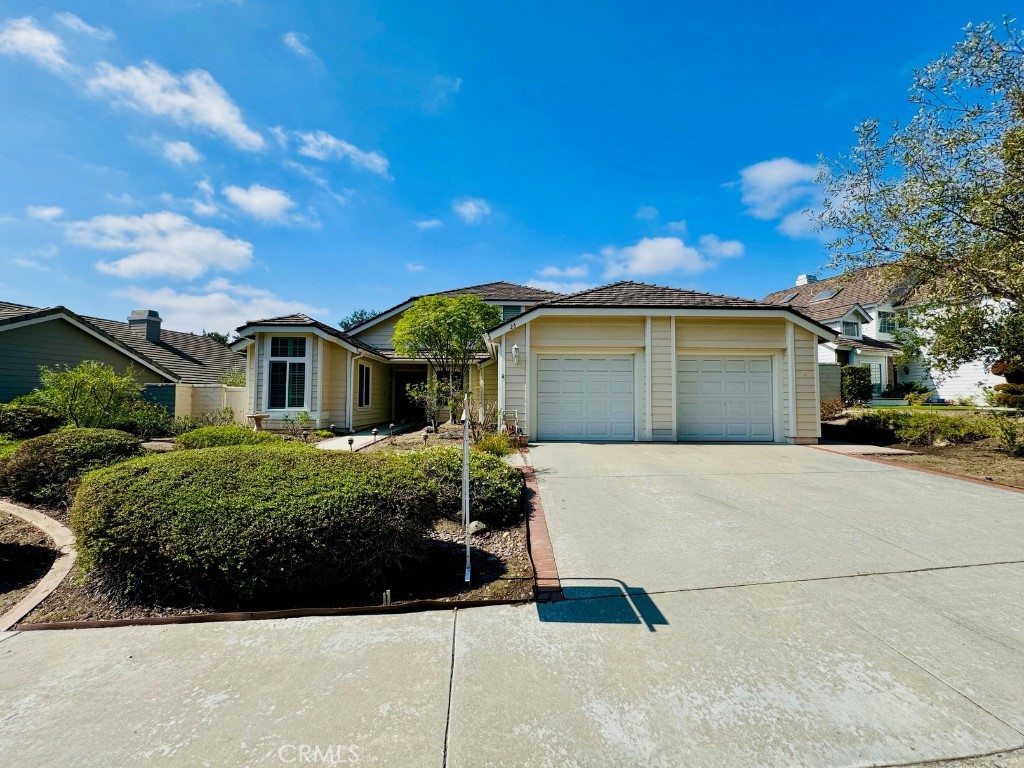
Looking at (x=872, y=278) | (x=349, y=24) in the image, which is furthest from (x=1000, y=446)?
(x=349, y=24)

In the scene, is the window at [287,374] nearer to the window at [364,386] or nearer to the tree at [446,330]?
the window at [364,386]

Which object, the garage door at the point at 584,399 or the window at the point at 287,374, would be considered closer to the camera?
the garage door at the point at 584,399

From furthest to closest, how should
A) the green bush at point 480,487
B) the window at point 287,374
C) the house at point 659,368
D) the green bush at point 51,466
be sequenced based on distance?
the window at point 287,374
the house at point 659,368
the green bush at point 51,466
the green bush at point 480,487

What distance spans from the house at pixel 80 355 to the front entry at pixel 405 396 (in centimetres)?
682

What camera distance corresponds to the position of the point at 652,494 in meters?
6.07

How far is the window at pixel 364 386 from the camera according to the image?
15.6 metres

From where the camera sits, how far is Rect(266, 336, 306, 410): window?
13.5 meters

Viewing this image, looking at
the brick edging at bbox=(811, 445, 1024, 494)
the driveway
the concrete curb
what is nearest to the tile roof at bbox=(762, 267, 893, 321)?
the brick edging at bbox=(811, 445, 1024, 494)

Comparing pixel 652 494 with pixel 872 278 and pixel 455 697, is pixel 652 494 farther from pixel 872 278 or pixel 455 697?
pixel 872 278

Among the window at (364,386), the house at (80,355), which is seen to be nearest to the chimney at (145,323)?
the house at (80,355)

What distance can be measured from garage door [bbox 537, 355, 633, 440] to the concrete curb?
27.9 ft

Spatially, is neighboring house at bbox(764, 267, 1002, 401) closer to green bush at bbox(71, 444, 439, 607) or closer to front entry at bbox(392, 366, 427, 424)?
front entry at bbox(392, 366, 427, 424)

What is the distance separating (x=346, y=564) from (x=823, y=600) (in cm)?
355

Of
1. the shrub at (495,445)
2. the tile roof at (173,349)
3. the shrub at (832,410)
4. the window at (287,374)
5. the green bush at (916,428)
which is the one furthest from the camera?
the shrub at (832,410)
